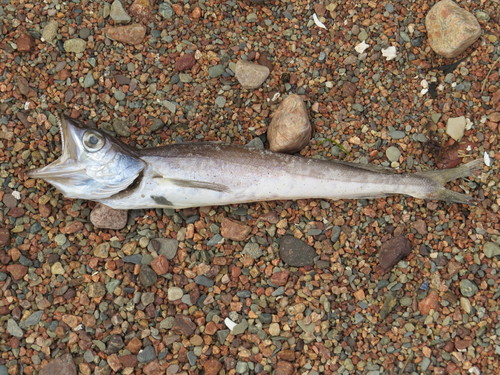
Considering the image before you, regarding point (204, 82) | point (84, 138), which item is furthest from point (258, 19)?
point (84, 138)

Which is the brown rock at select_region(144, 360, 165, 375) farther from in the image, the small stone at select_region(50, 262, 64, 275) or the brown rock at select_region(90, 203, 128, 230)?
the brown rock at select_region(90, 203, 128, 230)

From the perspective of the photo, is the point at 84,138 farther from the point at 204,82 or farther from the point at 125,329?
the point at 125,329

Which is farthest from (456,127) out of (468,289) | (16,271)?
(16,271)

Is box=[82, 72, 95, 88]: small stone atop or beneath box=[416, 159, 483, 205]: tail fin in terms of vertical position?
atop

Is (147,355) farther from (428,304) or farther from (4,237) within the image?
(428,304)

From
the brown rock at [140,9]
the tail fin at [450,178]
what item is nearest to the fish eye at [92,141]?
the brown rock at [140,9]

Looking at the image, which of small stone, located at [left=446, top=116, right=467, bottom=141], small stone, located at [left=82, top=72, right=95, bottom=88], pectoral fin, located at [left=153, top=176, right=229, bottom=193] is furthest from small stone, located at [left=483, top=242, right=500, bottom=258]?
small stone, located at [left=82, top=72, right=95, bottom=88]
